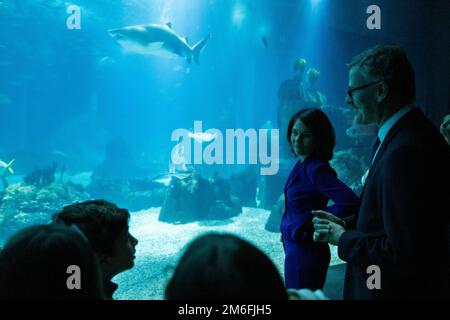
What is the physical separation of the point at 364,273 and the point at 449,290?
31 centimetres

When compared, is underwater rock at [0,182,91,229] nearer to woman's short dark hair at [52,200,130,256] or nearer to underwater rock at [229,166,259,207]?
underwater rock at [229,166,259,207]

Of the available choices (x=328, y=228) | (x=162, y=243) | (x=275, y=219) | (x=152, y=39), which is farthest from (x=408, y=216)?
(x=152, y=39)

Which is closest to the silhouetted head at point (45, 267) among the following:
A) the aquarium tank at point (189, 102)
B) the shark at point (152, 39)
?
the aquarium tank at point (189, 102)

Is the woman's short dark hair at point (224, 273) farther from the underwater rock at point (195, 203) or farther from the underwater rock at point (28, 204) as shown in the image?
the underwater rock at point (28, 204)

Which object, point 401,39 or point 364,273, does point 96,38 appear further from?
point 364,273

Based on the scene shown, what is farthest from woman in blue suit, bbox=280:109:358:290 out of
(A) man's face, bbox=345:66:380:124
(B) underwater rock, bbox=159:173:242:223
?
(B) underwater rock, bbox=159:173:242:223

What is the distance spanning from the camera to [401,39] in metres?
8.02

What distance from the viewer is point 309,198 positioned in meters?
2.03

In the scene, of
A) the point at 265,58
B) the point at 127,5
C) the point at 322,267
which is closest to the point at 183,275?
the point at 322,267

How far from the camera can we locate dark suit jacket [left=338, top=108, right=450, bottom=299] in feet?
3.80

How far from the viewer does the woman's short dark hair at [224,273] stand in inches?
25.9

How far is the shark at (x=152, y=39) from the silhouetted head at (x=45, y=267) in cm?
847

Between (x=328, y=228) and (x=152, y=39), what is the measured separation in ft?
27.3
